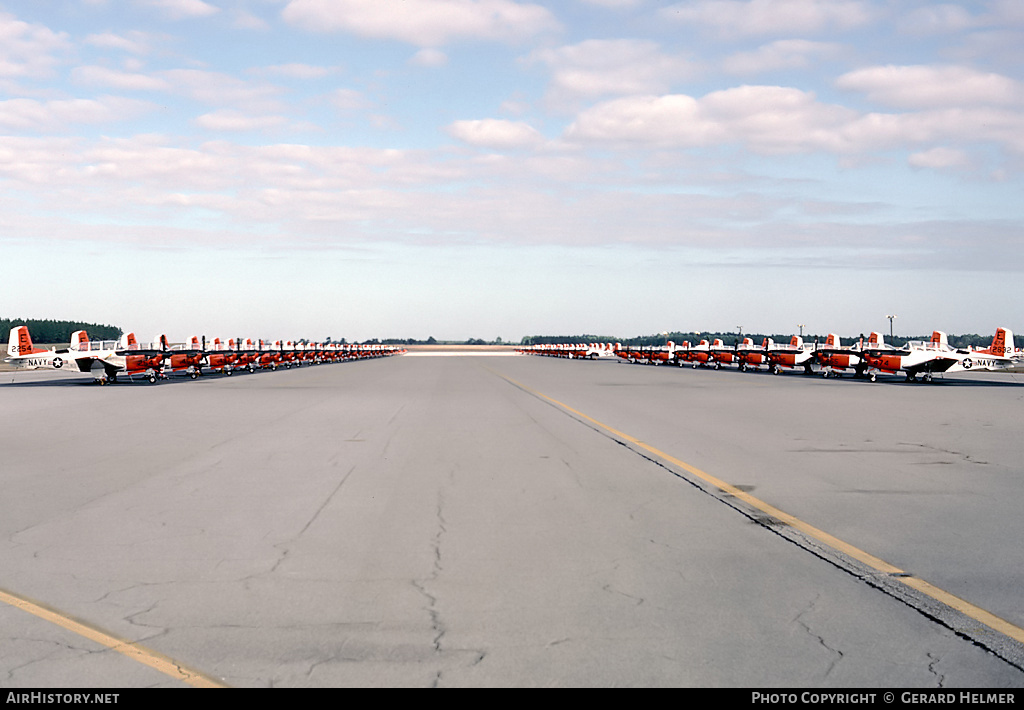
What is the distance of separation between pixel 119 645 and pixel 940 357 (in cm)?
4141

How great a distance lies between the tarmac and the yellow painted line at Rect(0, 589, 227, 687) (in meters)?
0.02

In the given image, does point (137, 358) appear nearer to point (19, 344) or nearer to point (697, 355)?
point (19, 344)

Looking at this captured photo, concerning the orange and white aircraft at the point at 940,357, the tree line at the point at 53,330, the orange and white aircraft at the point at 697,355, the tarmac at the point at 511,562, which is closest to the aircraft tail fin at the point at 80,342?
the tarmac at the point at 511,562

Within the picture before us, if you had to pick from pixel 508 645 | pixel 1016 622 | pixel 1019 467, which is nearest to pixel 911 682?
pixel 1016 622

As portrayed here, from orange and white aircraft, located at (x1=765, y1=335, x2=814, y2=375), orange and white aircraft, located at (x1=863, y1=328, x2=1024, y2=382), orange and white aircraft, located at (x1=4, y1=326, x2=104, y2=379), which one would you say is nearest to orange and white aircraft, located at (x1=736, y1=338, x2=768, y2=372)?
orange and white aircraft, located at (x1=765, y1=335, x2=814, y2=375)

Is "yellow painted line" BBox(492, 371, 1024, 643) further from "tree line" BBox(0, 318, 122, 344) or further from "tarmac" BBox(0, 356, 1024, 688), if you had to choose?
"tree line" BBox(0, 318, 122, 344)

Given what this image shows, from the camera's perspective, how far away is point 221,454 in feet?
42.1

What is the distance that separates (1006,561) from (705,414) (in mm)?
14374

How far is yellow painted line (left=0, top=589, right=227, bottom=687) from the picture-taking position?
13.3 feet

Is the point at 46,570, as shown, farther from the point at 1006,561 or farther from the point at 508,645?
the point at 1006,561

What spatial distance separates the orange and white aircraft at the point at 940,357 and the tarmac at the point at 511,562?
90.2 feet

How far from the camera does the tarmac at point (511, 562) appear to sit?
14.0ft

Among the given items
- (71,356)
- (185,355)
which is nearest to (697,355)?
(185,355)

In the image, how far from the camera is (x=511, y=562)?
6340mm
